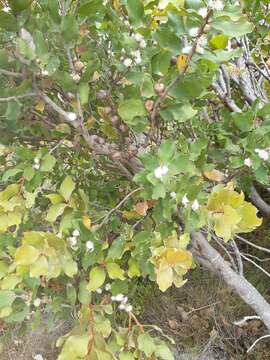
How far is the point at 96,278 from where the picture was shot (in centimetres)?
99

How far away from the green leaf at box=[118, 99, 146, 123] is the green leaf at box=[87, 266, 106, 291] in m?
0.34

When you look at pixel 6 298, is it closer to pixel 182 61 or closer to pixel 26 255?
pixel 26 255

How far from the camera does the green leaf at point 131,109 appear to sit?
0.84 metres

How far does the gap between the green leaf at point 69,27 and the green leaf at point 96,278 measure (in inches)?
18.6

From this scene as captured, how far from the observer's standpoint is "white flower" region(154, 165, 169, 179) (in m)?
0.79

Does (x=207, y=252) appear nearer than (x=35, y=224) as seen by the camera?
No

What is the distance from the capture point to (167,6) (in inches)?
29.5

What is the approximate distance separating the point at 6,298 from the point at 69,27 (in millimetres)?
605

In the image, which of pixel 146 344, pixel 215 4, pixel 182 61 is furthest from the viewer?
pixel 146 344

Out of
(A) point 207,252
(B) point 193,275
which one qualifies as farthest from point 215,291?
(A) point 207,252

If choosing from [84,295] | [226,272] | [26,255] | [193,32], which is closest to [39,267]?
[26,255]

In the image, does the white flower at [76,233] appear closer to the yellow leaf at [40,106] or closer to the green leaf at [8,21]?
the yellow leaf at [40,106]

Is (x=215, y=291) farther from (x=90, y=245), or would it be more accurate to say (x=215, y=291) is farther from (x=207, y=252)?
(x=90, y=245)

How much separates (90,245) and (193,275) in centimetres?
150
